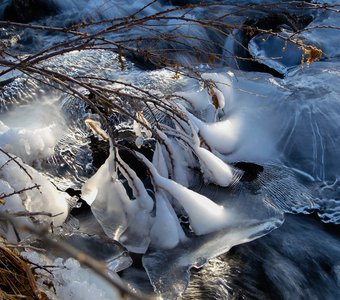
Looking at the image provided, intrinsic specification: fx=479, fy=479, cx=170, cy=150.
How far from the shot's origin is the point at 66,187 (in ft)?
9.82

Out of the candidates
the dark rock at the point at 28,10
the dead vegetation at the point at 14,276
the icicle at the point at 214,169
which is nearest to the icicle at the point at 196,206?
the icicle at the point at 214,169

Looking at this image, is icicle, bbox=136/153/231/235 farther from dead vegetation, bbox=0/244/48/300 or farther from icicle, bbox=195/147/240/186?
dead vegetation, bbox=0/244/48/300

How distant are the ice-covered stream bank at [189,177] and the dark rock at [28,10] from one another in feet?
5.83

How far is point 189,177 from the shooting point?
2871mm

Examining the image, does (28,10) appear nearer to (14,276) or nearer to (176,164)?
(176,164)

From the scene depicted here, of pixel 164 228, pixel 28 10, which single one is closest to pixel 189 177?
pixel 164 228

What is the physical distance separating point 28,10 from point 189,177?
3.96m

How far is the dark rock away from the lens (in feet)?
18.7

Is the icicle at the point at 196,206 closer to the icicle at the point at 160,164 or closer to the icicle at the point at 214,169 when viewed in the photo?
the icicle at the point at 160,164

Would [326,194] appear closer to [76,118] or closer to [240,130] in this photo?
[240,130]

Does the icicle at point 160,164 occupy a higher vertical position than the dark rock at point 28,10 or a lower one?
lower

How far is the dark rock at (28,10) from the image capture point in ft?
18.7

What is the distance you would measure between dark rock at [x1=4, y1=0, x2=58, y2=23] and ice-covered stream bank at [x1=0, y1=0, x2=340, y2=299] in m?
1.78

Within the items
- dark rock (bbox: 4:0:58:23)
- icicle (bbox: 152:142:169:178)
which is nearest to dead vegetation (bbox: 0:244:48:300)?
icicle (bbox: 152:142:169:178)
